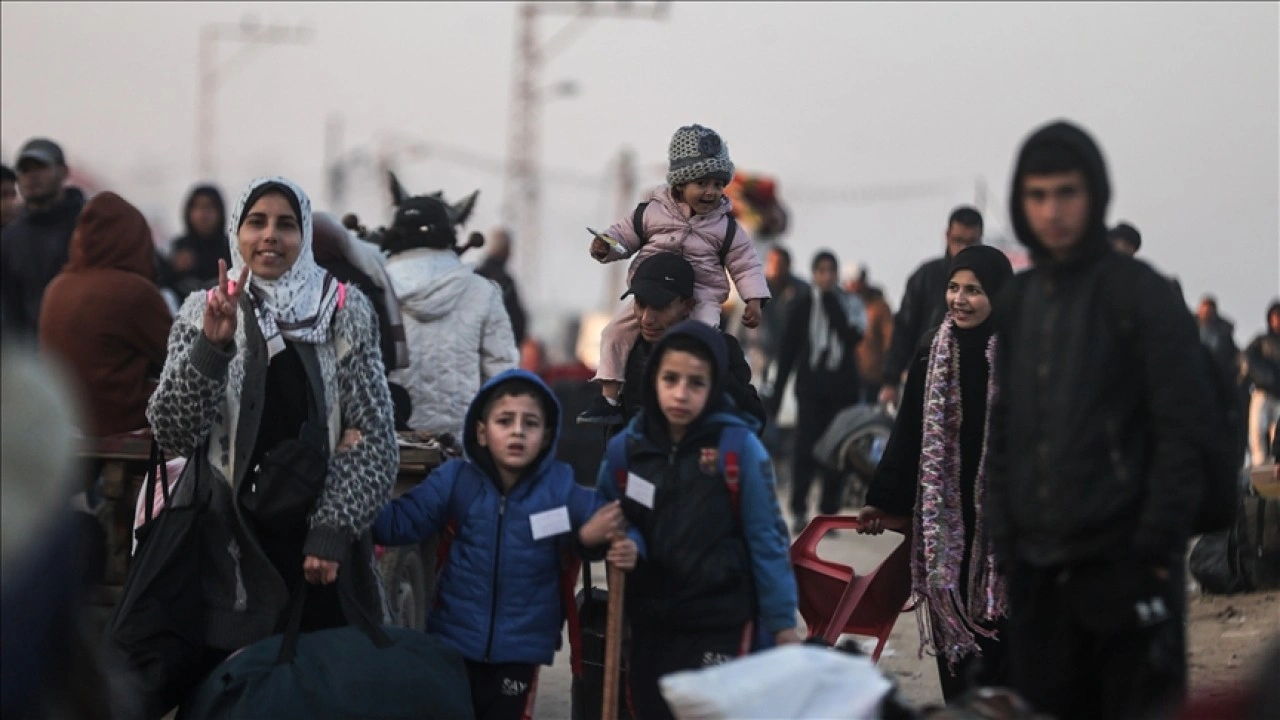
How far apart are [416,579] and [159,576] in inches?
120

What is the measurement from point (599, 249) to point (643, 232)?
0.29 m

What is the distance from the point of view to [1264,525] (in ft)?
32.7

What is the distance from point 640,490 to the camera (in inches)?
248

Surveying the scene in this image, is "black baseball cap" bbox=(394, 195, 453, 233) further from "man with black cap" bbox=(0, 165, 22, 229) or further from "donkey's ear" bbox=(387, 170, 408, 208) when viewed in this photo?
"man with black cap" bbox=(0, 165, 22, 229)

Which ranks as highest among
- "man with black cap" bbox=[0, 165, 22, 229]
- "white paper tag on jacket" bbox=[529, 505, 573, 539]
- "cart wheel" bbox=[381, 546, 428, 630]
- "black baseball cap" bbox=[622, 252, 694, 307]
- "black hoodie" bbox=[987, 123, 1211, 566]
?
"man with black cap" bbox=[0, 165, 22, 229]

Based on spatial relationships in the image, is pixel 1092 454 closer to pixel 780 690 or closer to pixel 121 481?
pixel 780 690

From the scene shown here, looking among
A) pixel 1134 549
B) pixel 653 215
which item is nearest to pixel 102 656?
pixel 1134 549

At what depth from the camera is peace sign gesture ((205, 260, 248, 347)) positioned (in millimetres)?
6105

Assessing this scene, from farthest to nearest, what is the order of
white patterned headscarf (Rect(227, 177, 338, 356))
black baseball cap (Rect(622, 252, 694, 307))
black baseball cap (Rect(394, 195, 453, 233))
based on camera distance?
black baseball cap (Rect(394, 195, 453, 233)) < black baseball cap (Rect(622, 252, 694, 307)) < white patterned headscarf (Rect(227, 177, 338, 356))

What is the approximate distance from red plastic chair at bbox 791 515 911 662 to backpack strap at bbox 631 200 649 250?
1.29m

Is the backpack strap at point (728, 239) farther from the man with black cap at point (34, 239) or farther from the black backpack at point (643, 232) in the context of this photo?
the man with black cap at point (34, 239)

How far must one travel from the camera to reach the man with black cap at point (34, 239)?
11242 millimetres

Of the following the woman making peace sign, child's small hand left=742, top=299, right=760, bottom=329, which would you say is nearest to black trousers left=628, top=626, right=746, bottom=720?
the woman making peace sign

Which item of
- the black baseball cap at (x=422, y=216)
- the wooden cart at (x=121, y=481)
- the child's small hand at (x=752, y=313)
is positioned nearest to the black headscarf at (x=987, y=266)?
the child's small hand at (x=752, y=313)
